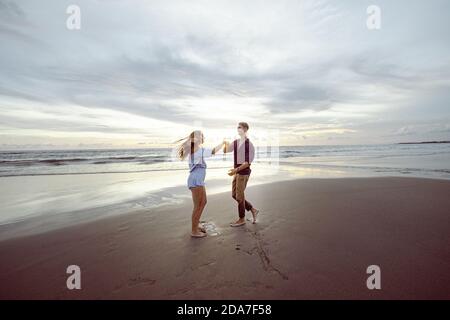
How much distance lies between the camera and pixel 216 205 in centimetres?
721

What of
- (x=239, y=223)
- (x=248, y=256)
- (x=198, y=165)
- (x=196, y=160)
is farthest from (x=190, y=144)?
(x=248, y=256)

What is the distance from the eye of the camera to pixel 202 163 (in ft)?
15.2

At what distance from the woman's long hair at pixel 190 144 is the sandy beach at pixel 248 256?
1713 millimetres

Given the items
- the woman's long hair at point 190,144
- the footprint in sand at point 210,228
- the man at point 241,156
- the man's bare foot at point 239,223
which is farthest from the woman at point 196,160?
the man's bare foot at point 239,223

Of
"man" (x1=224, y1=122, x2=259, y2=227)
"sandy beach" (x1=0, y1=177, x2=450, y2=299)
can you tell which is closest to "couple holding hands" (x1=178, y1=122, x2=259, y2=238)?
"man" (x1=224, y1=122, x2=259, y2=227)

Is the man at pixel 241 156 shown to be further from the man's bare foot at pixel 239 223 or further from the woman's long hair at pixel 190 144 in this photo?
the woman's long hair at pixel 190 144

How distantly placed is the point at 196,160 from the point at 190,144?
0.33 m

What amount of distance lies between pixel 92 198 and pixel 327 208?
318 inches

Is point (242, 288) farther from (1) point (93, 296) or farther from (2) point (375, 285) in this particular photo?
(1) point (93, 296)

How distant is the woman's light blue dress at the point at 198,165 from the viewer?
4543mm

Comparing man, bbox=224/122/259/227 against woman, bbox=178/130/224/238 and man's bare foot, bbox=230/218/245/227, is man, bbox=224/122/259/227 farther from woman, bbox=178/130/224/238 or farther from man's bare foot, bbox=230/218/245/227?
woman, bbox=178/130/224/238

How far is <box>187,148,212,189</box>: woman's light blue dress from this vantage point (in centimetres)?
454

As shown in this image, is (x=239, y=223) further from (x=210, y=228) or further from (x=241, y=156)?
(x=241, y=156)

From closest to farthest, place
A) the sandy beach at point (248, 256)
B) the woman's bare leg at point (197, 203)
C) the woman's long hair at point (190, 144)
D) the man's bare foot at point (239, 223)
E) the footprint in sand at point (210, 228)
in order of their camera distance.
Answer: the sandy beach at point (248, 256) → the woman's long hair at point (190, 144) → the woman's bare leg at point (197, 203) → the footprint in sand at point (210, 228) → the man's bare foot at point (239, 223)
